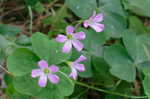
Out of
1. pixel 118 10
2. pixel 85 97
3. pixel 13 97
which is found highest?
pixel 118 10

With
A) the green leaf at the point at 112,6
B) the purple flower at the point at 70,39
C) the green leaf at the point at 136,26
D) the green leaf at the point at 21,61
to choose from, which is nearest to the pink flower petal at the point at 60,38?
the purple flower at the point at 70,39

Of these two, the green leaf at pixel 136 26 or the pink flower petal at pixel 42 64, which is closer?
the pink flower petal at pixel 42 64

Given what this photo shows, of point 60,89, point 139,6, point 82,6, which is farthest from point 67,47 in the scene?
point 139,6

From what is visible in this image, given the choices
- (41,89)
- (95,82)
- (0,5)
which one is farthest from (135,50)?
(0,5)

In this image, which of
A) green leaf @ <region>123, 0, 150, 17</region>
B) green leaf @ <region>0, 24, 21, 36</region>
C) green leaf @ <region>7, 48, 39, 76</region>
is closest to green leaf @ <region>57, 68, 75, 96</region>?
green leaf @ <region>7, 48, 39, 76</region>

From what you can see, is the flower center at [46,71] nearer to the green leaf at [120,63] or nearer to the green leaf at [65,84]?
the green leaf at [65,84]

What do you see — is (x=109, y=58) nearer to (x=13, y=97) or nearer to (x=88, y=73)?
(x=88, y=73)
